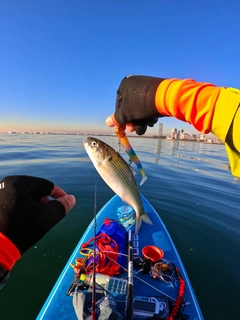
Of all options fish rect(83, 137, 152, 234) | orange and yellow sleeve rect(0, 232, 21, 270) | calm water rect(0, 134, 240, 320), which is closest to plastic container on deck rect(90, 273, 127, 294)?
calm water rect(0, 134, 240, 320)

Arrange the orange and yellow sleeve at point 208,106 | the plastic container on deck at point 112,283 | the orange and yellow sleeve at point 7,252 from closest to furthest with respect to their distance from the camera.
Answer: the orange and yellow sleeve at point 208,106 < the orange and yellow sleeve at point 7,252 < the plastic container on deck at point 112,283

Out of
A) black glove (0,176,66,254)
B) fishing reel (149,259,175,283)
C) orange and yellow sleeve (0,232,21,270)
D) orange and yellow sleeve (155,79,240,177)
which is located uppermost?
orange and yellow sleeve (155,79,240,177)

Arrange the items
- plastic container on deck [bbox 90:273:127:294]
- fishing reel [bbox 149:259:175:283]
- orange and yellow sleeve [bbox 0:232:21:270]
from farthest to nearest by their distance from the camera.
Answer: fishing reel [bbox 149:259:175:283], plastic container on deck [bbox 90:273:127:294], orange and yellow sleeve [bbox 0:232:21:270]

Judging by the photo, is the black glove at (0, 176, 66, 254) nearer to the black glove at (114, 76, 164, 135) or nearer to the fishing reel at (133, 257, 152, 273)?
the black glove at (114, 76, 164, 135)

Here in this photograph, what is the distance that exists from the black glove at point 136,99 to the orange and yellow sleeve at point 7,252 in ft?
4.33

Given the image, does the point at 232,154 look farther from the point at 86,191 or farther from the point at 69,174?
the point at 69,174

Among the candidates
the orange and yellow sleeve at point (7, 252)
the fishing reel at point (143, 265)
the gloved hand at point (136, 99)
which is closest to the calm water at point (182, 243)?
the fishing reel at point (143, 265)

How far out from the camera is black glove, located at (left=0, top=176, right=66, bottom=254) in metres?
1.38

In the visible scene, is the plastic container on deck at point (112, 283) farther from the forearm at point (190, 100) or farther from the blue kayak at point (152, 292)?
the forearm at point (190, 100)

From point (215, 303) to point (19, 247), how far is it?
4078 millimetres

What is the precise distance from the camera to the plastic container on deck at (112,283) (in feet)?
10.5

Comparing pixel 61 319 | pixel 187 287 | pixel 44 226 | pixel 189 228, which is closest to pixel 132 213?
pixel 189 228

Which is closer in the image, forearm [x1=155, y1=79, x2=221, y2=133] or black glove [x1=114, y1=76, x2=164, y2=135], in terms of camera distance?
forearm [x1=155, y1=79, x2=221, y2=133]

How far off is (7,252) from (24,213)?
27 cm
